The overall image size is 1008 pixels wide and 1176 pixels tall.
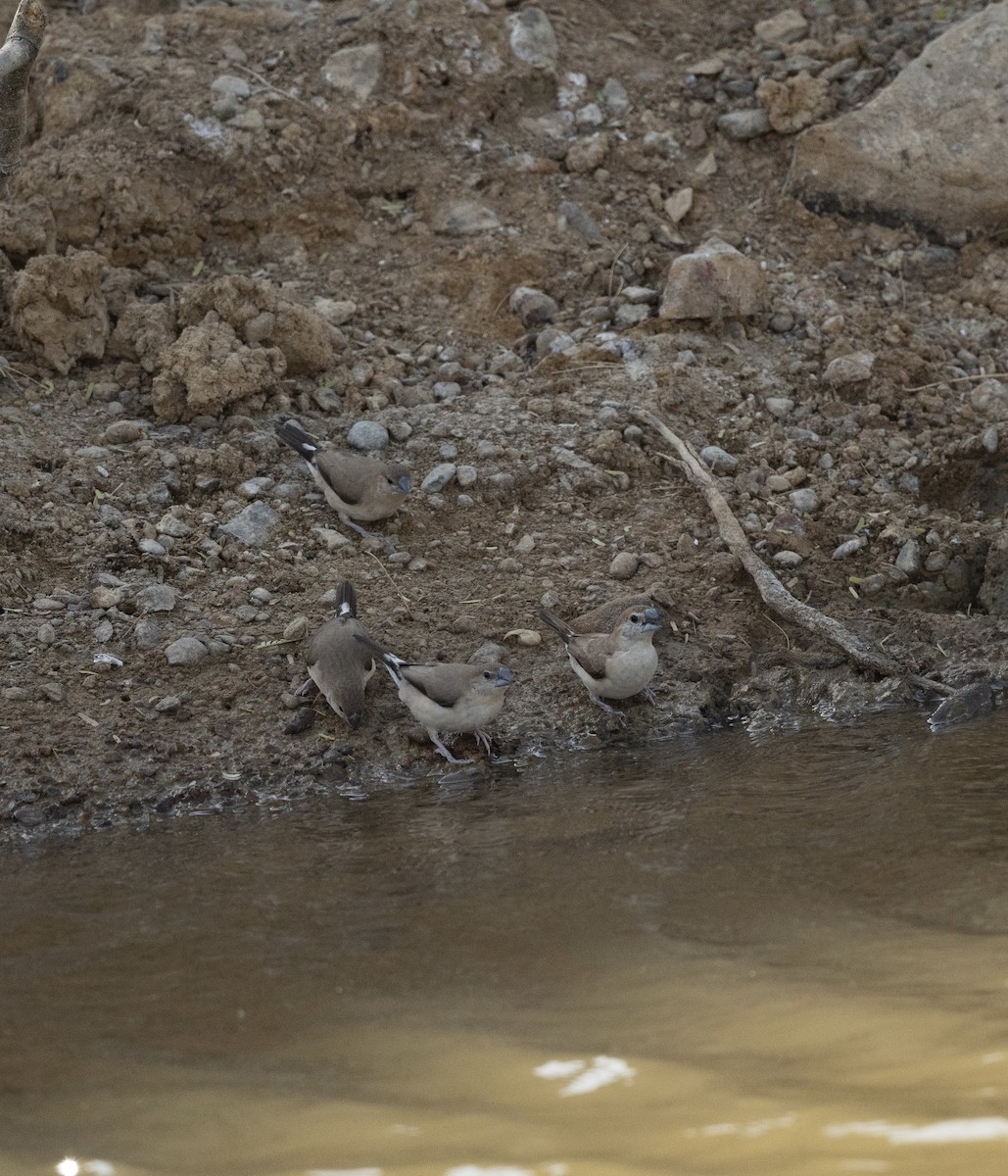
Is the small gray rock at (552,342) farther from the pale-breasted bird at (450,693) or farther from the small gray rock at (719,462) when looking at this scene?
the pale-breasted bird at (450,693)

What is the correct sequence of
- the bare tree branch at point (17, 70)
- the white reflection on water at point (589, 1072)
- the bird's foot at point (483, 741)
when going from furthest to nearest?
the bird's foot at point (483, 741) → the bare tree branch at point (17, 70) → the white reflection on water at point (589, 1072)

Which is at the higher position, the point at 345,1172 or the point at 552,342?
the point at 345,1172

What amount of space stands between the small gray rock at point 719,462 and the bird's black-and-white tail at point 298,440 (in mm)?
2364

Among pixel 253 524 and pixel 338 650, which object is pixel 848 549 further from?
pixel 253 524

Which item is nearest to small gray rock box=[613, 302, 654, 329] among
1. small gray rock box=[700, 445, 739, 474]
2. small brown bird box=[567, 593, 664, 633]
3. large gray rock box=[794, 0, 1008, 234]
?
small gray rock box=[700, 445, 739, 474]

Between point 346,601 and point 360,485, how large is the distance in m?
0.81

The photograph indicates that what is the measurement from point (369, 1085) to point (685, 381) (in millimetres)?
5997

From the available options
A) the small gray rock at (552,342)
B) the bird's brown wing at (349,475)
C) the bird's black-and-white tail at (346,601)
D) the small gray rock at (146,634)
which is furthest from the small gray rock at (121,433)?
the small gray rock at (552,342)

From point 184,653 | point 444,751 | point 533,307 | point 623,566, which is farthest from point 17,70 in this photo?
point 533,307

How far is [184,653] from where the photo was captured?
672 cm

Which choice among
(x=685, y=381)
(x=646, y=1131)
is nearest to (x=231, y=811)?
(x=646, y=1131)

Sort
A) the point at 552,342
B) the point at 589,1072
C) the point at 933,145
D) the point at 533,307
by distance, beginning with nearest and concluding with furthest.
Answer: the point at 589,1072 < the point at 552,342 < the point at 533,307 < the point at 933,145

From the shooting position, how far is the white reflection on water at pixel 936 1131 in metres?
2.94

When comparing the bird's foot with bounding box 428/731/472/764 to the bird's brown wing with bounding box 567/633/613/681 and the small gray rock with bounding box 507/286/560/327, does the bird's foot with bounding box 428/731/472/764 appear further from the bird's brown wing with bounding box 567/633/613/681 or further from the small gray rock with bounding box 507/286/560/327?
the small gray rock with bounding box 507/286/560/327
